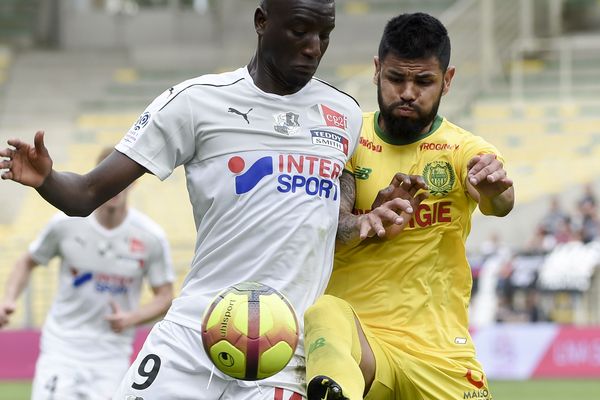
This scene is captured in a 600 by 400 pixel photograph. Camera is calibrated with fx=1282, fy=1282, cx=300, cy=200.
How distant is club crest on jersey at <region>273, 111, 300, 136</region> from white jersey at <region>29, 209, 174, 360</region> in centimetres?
392

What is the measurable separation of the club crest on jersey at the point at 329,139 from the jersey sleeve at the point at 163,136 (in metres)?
0.51

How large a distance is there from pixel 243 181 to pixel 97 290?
3.96m

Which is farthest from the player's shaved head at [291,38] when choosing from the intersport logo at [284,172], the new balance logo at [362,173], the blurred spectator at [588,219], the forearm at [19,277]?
the blurred spectator at [588,219]

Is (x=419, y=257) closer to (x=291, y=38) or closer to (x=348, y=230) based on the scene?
(x=348, y=230)

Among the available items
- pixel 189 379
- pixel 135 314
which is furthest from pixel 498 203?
pixel 135 314

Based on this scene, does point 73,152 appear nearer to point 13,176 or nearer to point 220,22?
point 220,22

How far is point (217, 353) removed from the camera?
4.73 metres

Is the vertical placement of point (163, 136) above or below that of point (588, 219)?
above

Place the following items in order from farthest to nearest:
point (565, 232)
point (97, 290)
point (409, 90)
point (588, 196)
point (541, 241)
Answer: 1. point (588, 196)
2. point (541, 241)
3. point (565, 232)
4. point (97, 290)
5. point (409, 90)

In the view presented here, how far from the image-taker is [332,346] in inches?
195

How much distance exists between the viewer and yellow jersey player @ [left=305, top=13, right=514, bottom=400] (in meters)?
5.58

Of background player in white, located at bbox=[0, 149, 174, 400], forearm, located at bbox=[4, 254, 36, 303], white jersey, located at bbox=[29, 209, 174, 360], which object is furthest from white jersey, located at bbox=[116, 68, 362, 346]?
forearm, located at bbox=[4, 254, 36, 303]

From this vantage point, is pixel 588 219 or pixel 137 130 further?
pixel 588 219

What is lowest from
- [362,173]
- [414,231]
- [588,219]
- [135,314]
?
[588,219]
